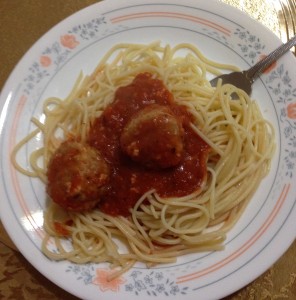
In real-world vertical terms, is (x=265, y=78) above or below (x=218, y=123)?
above

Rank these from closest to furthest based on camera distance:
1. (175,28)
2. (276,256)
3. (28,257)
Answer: (276,256)
(28,257)
(175,28)

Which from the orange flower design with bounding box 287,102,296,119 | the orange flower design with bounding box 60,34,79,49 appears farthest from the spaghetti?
the orange flower design with bounding box 60,34,79,49

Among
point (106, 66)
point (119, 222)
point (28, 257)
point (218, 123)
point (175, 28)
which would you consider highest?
point (175, 28)

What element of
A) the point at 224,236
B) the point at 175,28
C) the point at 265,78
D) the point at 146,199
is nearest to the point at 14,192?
the point at 146,199

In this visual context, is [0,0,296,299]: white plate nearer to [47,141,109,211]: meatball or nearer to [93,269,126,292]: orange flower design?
[93,269,126,292]: orange flower design

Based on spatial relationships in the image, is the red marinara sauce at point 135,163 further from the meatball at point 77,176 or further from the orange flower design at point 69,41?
the orange flower design at point 69,41

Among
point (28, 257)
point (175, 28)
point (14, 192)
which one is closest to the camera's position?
point (28, 257)

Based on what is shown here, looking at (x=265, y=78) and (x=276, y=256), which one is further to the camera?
(x=265, y=78)

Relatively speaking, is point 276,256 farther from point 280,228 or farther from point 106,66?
point 106,66
